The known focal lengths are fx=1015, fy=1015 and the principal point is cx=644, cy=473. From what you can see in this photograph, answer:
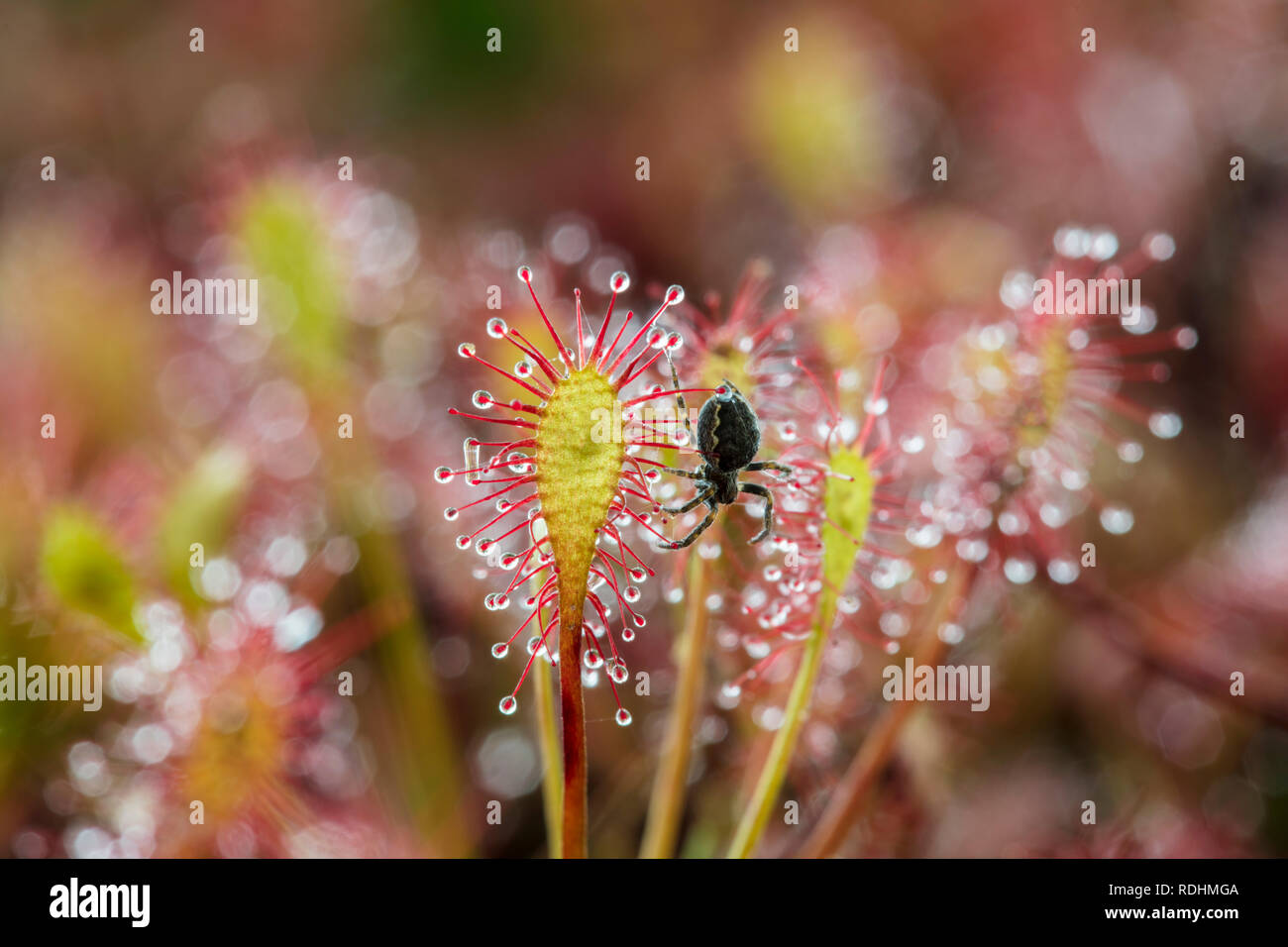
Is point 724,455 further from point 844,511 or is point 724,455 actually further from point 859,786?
point 859,786

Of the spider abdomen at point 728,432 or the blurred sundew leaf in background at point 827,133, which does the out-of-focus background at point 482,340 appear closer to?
the blurred sundew leaf in background at point 827,133

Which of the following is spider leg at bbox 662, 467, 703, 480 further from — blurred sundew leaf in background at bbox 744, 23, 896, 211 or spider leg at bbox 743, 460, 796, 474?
blurred sundew leaf in background at bbox 744, 23, 896, 211

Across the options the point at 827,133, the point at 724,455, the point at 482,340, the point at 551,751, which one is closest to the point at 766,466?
the point at 724,455

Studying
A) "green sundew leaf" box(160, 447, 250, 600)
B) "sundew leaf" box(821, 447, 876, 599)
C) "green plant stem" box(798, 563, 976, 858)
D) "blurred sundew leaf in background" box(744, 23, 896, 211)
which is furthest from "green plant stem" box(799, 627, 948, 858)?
"blurred sundew leaf in background" box(744, 23, 896, 211)

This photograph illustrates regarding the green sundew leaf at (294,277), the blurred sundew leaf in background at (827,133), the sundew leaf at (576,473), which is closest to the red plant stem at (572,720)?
the sundew leaf at (576,473)
